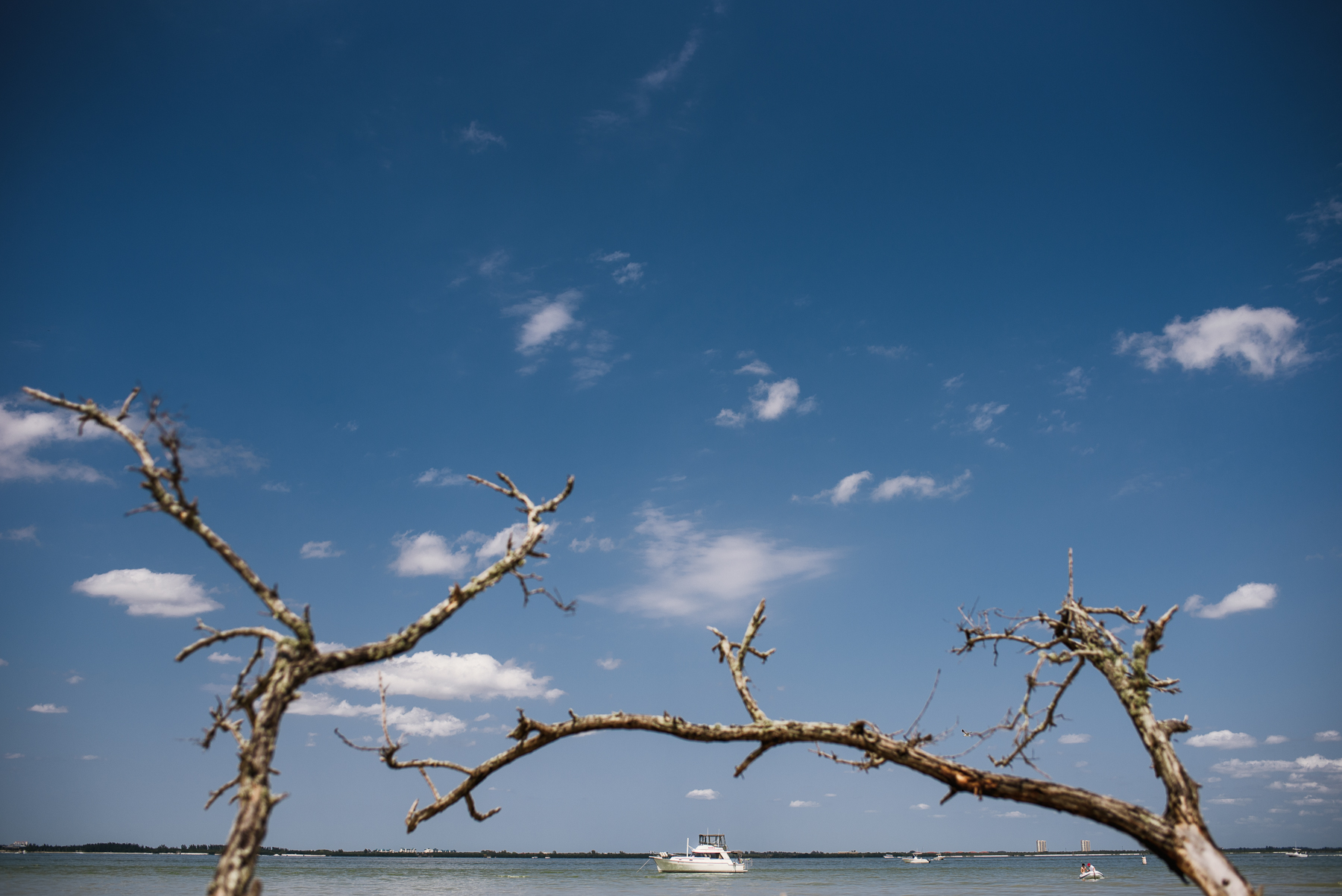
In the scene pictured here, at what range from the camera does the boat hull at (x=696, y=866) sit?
217 ft

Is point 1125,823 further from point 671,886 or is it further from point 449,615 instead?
point 671,886

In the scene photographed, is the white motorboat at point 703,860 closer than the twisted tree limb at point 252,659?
No

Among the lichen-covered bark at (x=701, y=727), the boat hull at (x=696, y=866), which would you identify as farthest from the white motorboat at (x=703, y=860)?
the lichen-covered bark at (x=701, y=727)

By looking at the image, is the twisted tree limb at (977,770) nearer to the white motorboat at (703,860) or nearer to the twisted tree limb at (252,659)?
the twisted tree limb at (252,659)

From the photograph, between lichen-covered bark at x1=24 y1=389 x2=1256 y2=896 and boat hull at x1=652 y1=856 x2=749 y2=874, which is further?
boat hull at x1=652 y1=856 x2=749 y2=874

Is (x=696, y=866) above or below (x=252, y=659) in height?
below

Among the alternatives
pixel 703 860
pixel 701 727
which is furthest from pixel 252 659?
pixel 703 860

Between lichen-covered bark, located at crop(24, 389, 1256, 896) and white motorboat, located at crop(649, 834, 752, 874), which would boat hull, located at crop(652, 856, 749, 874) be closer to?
white motorboat, located at crop(649, 834, 752, 874)

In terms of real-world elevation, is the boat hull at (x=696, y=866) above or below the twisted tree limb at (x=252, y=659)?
below

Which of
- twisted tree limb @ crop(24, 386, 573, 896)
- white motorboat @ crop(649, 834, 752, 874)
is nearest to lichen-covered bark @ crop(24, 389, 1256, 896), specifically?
twisted tree limb @ crop(24, 386, 573, 896)

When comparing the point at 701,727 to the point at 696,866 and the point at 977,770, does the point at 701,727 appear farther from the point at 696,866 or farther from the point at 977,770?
the point at 696,866

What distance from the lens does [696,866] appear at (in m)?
66.8

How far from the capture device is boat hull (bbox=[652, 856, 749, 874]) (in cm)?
6625

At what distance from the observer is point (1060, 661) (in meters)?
6.76
